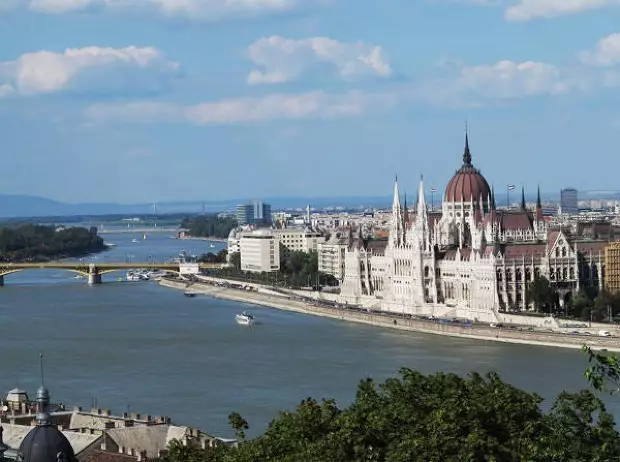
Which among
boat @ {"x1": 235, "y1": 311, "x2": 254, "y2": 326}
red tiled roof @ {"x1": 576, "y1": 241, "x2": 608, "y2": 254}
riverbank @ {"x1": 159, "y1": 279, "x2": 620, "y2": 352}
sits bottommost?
riverbank @ {"x1": 159, "y1": 279, "x2": 620, "y2": 352}

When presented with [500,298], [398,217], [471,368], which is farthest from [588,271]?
[471,368]

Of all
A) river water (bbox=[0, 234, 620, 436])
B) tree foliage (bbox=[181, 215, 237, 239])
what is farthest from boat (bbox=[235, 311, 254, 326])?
tree foliage (bbox=[181, 215, 237, 239])

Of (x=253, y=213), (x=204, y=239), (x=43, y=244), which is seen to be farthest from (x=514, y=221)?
(x=253, y=213)

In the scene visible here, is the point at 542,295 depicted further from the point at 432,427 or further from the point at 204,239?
the point at 204,239

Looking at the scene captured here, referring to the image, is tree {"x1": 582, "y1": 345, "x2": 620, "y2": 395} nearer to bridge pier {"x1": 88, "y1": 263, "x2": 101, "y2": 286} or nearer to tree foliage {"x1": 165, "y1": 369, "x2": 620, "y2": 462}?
tree foliage {"x1": 165, "y1": 369, "x2": 620, "y2": 462}

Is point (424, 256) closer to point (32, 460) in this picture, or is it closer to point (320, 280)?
point (320, 280)

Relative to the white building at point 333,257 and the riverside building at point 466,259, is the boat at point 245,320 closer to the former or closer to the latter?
the riverside building at point 466,259

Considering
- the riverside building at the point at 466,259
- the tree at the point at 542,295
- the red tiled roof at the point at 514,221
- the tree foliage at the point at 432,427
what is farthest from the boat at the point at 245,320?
the tree foliage at the point at 432,427
